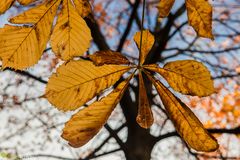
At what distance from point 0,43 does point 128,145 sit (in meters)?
3.06

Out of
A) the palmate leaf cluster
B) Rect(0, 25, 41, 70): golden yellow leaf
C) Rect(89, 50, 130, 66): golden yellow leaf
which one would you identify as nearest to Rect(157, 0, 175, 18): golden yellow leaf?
the palmate leaf cluster

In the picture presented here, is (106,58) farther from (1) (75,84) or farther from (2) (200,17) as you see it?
(2) (200,17)

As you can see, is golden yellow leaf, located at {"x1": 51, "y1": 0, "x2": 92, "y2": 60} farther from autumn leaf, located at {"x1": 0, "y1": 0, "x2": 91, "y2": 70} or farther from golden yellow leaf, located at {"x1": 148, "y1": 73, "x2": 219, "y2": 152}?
golden yellow leaf, located at {"x1": 148, "y1": 73, "x2": 219, "y2": 152}

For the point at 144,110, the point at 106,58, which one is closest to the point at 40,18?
the point at 106,58

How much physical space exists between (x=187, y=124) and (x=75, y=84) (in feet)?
0.68

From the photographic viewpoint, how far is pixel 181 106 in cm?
50

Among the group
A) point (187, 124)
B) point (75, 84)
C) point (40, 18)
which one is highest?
point (40, 18)

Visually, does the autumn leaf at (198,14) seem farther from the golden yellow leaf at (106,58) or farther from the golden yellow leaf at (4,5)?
the golden yellow leaf at (4,5)

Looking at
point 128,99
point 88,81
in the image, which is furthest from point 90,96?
point 128,99

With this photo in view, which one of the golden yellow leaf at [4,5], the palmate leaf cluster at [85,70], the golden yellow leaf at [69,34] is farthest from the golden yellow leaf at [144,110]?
the golden yellow leaf at [4,5]

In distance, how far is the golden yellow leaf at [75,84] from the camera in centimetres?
49

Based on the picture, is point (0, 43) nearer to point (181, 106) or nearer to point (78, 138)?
point (78, 138)

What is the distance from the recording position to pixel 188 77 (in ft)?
1.75

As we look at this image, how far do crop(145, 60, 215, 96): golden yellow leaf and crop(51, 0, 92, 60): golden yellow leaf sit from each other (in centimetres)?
13
